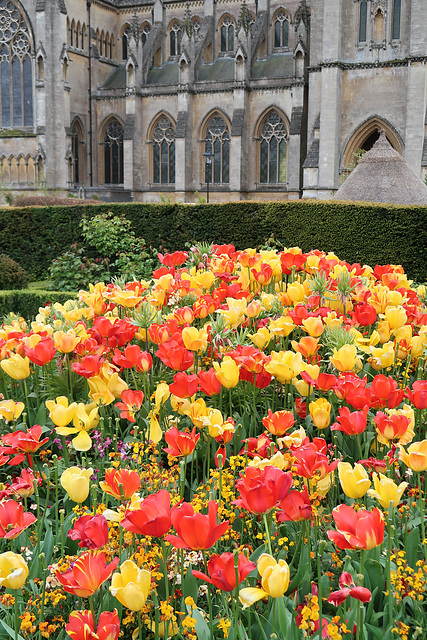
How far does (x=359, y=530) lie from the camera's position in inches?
51.9

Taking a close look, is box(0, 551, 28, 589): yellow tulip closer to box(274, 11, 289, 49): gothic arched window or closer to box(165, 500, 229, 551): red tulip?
box(165, 500, 229, 551): red tulip

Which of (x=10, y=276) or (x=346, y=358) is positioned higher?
(x=346, y=358)

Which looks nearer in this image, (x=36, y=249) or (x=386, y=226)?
(x=386, y=226)

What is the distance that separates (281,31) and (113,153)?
10.5 meters

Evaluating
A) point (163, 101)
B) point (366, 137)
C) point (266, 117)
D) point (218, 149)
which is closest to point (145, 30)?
point (163, 101)

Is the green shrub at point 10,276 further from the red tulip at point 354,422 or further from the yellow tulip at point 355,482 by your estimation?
the yellow tulip at point 355,482

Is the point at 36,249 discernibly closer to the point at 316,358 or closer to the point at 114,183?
the point at 316,358

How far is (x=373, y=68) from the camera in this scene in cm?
2311

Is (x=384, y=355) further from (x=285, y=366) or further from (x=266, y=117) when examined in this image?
(x=266, y=117)

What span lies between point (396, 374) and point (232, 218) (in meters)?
9.30

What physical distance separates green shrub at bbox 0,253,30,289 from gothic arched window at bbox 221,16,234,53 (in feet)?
78.8

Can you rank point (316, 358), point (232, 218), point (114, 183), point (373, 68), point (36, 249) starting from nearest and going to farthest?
point (316, 358)
point (232, 218)
point (36, 249)
point (373, 68)
point (114, 183)

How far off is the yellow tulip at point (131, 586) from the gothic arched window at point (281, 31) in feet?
103

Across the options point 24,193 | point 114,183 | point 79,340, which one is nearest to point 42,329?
point 79,340
